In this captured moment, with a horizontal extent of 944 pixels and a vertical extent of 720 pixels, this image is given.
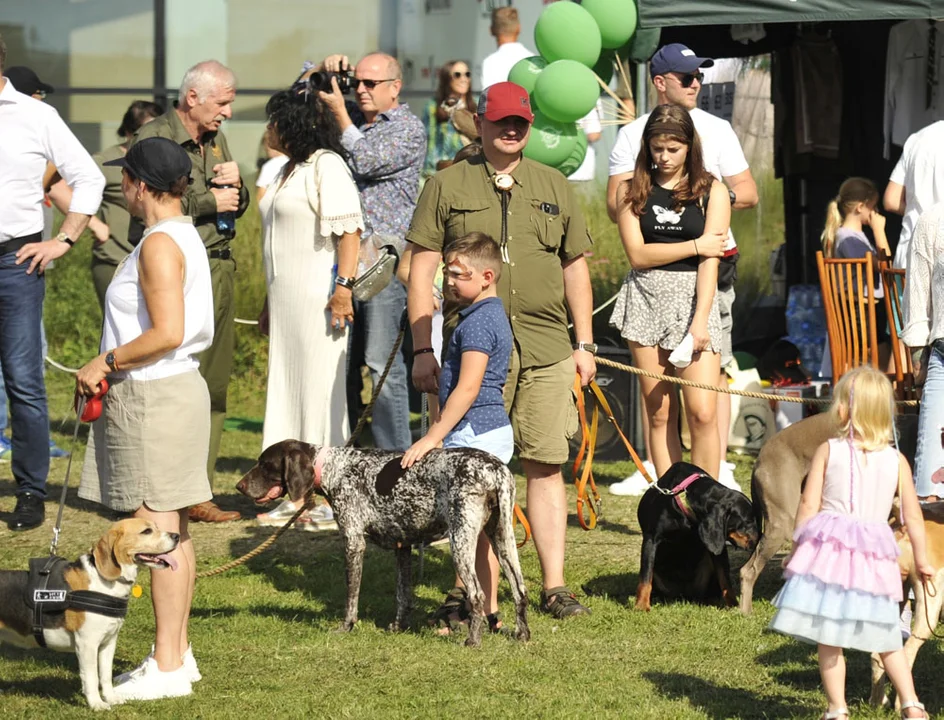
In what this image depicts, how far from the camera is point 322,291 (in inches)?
291

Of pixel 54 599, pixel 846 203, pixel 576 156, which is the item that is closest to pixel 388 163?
pixel 576 156

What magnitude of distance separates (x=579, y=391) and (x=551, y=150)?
11.1 ft

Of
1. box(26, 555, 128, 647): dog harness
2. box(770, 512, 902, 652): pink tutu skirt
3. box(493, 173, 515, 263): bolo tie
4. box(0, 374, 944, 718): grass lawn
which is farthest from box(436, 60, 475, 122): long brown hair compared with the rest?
box(770, 512, 902, 652): pink tutu skirt

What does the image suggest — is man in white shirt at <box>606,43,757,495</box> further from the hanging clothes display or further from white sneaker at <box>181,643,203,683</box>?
the hanging clothes display

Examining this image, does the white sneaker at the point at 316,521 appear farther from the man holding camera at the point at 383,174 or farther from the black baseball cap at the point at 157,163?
the black baseball cap at the point at 157,163

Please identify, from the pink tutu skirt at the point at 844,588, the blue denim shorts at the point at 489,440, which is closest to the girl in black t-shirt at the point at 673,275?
the blue denim shorts at the point at 489,440

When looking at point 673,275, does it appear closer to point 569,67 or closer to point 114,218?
point 569,67

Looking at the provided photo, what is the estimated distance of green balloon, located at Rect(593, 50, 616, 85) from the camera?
30.3 feet

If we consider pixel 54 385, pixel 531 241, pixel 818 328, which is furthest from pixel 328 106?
pixel 54 385

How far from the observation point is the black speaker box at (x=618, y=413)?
9180 mm

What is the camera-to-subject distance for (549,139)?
30.2 feet

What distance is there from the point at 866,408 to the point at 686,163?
265cm

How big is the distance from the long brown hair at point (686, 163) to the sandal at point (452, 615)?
83.3 inches

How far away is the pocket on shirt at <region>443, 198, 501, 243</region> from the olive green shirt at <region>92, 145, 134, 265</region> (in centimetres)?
308
